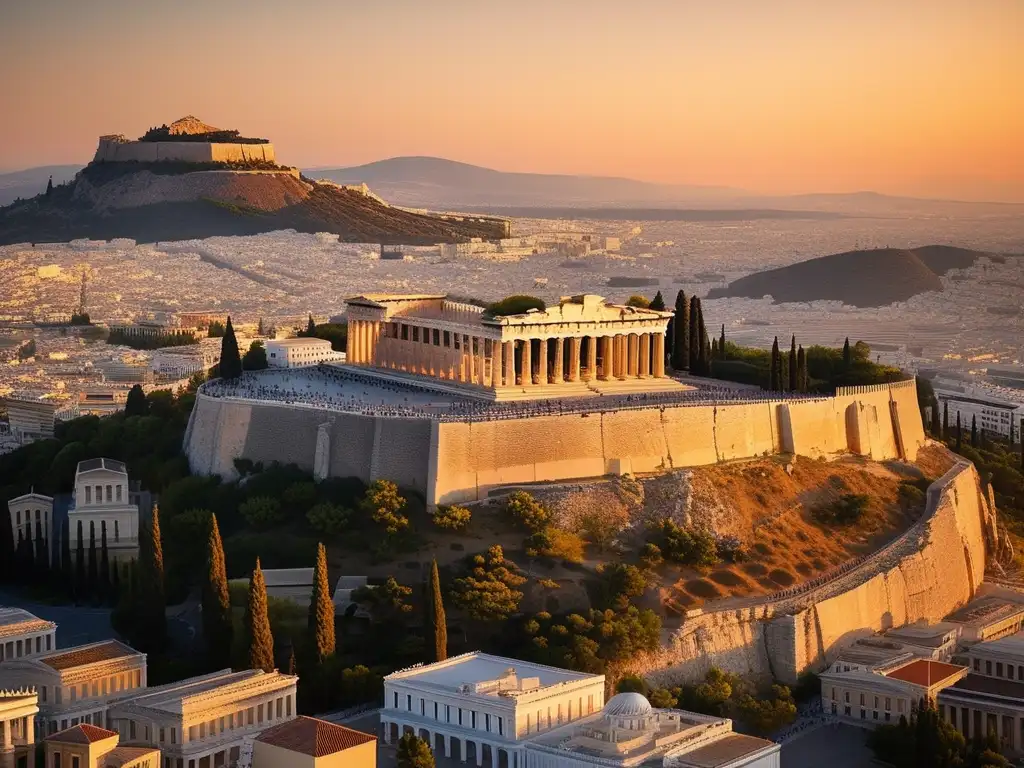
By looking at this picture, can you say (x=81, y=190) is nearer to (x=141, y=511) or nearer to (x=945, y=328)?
(x=945, y=328)

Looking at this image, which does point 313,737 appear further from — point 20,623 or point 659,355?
point 659,355

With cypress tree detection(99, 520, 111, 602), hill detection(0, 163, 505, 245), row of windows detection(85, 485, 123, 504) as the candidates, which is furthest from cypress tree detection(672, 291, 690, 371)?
hill detection(0, 163, 505, 245)

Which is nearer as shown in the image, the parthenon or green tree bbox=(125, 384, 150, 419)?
the parthenon

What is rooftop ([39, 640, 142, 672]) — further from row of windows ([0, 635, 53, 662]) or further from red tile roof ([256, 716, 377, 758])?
red tile roof ([256, 716, 377, 758])

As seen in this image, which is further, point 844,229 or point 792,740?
point 844,229

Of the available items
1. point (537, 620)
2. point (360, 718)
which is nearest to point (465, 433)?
point (537, 620)

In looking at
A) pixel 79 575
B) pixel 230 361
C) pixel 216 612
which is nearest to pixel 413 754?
pixel 216 612
